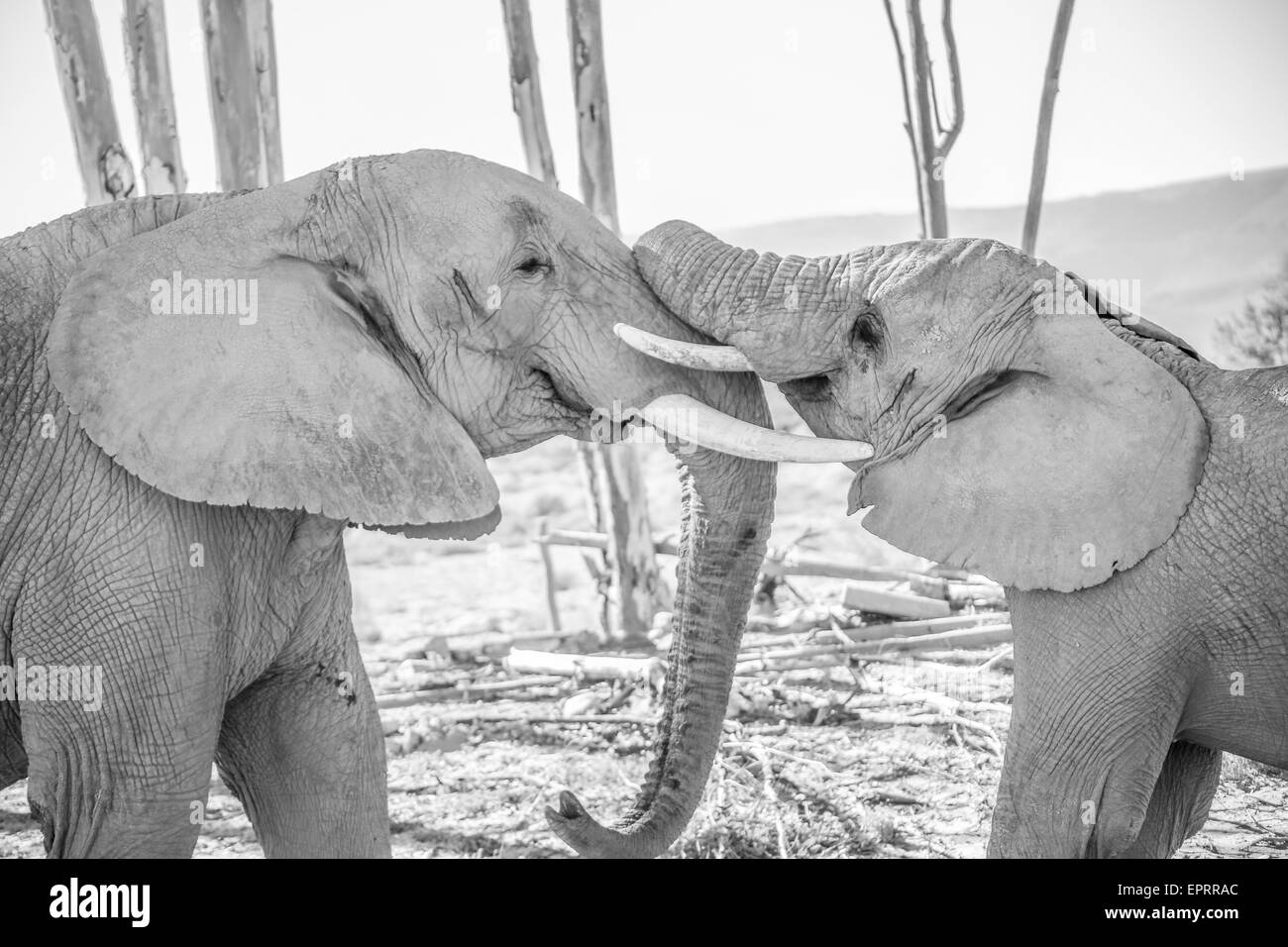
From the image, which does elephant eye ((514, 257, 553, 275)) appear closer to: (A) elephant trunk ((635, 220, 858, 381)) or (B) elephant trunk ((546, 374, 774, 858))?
(A) elephant trunk ((635, 220, 858, 381))

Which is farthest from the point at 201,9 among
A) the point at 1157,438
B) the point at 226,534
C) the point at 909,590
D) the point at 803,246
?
the point at 803,246

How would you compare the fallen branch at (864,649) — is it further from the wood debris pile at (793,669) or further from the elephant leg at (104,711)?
the elephant leg at (104,711)

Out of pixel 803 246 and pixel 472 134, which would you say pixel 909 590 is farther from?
pixel 803 246

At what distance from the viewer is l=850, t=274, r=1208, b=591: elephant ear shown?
13.2ft

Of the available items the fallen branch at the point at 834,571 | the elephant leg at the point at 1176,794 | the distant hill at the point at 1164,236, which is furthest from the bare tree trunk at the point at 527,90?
the distant hill at the point at 1164,236

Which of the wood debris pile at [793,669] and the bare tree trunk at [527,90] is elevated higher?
the bare tree trunk at [527,90]

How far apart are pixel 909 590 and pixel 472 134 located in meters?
37.6

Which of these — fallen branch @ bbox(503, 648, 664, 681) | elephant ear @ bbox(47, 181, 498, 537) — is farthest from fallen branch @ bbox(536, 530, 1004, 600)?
elephant ear @ bbox(47, 181, 498, 537)

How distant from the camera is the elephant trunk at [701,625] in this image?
4602 millimetres

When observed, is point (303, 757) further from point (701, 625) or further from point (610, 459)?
point (610, 459)

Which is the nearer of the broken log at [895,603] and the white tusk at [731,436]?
the white tusk at [731,436]

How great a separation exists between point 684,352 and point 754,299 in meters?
0.30

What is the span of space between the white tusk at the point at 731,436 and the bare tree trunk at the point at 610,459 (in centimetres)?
607

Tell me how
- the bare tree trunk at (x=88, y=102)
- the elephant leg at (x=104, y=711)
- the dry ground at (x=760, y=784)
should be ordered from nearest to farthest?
the elephant leg at (x=104, y=711), the dry ground at (x=760, y=784), the bare tree trunk at (x=88, y=102)
